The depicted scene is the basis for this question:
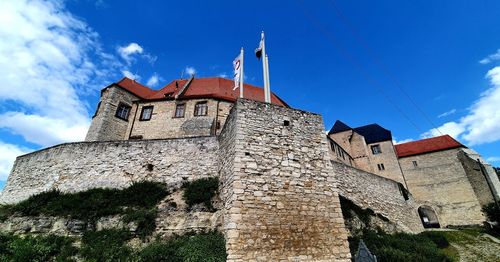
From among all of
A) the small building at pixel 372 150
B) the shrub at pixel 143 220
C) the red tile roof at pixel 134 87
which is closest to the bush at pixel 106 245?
the shrub at pixel 143 220

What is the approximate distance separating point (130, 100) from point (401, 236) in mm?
23194

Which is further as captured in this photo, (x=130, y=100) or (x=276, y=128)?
(x=130, y=100)

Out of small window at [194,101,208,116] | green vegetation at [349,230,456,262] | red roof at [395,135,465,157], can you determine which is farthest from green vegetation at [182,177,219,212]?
red roof at [395,135,465,157]

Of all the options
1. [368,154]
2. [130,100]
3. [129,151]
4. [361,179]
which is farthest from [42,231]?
[368,154]

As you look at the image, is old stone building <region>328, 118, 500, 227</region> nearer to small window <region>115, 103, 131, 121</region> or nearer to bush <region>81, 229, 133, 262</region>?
small window <region>115, 103, 131, 121</region>

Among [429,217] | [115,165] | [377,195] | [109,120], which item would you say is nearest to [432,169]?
[429,217]

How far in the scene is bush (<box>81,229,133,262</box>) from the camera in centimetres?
846

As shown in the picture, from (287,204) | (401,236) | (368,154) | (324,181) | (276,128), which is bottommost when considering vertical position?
(401,236)

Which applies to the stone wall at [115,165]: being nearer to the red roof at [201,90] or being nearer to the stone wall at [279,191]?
the stone wall at [279,191]

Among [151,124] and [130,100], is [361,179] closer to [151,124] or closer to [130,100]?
[151,124]

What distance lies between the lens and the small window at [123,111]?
21.7m

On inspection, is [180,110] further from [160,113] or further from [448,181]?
[448,181]

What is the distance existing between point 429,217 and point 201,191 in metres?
29.9

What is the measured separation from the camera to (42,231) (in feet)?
33.1
